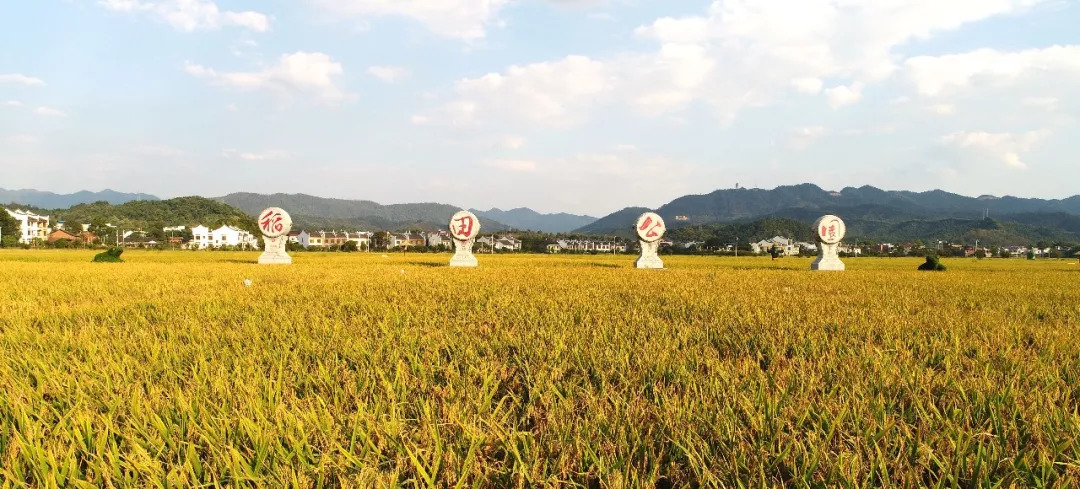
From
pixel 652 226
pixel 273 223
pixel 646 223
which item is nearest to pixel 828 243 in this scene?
A: pixel 652 226

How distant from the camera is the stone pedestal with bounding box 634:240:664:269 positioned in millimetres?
17344

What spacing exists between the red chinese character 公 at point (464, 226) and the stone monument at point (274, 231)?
6.25 metres

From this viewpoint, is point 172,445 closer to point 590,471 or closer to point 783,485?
point 590,471

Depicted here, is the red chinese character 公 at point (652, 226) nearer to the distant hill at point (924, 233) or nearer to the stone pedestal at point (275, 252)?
the stone pedestal at point (275, 252)

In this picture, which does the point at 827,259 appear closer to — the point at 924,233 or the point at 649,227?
the point at 649,227

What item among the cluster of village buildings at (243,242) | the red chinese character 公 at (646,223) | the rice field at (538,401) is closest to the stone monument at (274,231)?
the red chinese character 公 at (646,223)

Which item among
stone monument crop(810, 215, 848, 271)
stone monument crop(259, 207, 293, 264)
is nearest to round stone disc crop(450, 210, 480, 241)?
stone monument crop(259, 207, 293, 264)

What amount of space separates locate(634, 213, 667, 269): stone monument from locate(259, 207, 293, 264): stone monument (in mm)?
12762

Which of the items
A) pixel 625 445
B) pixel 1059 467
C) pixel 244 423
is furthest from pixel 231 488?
pixel 1059 467

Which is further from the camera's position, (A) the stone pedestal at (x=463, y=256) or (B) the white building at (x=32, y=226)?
(B) the white building at (x=32, y=226)

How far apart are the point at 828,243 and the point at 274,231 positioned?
67.3 ft

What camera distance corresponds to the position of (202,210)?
123 meters

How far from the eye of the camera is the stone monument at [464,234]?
17.8m

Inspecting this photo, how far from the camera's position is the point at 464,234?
1812 centimetres
